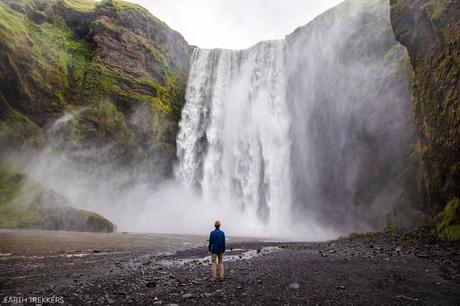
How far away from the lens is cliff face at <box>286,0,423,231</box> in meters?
30.6

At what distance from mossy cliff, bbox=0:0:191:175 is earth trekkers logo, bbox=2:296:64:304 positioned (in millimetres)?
35432

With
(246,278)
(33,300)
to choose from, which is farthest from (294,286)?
(33,300)

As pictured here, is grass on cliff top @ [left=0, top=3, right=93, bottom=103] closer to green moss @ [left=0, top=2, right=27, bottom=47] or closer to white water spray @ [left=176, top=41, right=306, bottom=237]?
green moss @ [left=0, top=2, right=27, bottom=47]

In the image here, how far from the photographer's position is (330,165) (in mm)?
38406

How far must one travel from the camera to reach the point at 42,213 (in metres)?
30.4

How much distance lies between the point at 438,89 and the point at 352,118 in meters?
17.7

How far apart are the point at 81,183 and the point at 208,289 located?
36.2 metres

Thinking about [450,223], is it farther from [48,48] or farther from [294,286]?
[48,48]

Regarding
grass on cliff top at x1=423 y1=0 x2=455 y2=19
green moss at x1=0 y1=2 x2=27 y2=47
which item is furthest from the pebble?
green moss at x1=0 y1=2 x2=27 y2=47

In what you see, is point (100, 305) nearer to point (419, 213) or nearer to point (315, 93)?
point (419, 213)

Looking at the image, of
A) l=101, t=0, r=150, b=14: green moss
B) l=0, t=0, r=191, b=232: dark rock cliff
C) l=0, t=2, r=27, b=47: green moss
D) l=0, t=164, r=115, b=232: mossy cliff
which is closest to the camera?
l=0, t=164, r=115, b=232: mossy cliff

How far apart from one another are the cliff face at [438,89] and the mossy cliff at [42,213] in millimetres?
26548

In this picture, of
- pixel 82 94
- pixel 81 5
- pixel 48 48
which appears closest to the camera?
pixel 48 48

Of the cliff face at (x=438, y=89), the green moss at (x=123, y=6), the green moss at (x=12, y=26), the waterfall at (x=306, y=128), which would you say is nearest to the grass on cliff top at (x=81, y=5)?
the green moss at (x=123, y=6)
